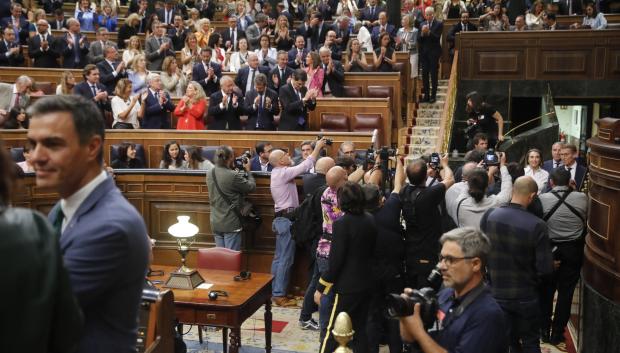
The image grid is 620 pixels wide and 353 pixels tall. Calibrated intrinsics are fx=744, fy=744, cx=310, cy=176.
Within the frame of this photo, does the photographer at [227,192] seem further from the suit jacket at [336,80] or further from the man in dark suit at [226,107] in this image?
the suit jacket at [336,80]

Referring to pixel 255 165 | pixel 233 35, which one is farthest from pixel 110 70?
pixel 255 165

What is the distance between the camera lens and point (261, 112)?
947 centimetres

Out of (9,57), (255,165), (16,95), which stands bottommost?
(255,165)

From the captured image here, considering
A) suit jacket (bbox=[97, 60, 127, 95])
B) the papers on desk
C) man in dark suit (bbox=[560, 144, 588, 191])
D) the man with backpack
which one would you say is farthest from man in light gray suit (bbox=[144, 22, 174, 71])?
the man with backpack

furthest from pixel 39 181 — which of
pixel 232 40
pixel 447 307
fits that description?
pixel 232 40

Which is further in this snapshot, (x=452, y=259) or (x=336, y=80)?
(x=336, y=80)

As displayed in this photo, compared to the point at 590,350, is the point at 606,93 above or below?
above

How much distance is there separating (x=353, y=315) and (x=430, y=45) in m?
8.30

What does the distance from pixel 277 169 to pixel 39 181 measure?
5144 millimetres

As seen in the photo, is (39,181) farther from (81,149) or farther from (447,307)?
(447,307)

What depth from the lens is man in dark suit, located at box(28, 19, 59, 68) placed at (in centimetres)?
1211

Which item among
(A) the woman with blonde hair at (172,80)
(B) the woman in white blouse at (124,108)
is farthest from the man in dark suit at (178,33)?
(B) the woman in white blouse at (124,108)

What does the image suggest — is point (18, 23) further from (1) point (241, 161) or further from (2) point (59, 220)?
(2) point (59, 220)

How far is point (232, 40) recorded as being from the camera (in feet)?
43.3
